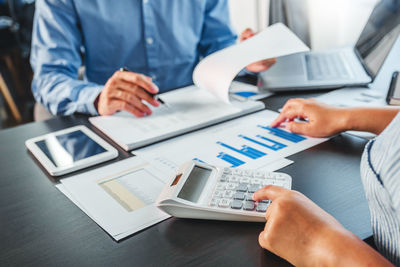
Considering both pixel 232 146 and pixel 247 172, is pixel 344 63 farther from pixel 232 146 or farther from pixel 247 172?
pixel 247 172

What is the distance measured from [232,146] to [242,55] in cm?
25

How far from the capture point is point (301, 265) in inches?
15.7

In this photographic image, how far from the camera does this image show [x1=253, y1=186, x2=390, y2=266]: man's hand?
0.38 m

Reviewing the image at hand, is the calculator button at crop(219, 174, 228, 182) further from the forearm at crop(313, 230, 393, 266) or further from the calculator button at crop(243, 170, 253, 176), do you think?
the forearm at crop(313, 230, 393, 266)

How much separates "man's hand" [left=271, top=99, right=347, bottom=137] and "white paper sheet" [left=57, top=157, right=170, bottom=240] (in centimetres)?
29

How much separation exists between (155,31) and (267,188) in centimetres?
87

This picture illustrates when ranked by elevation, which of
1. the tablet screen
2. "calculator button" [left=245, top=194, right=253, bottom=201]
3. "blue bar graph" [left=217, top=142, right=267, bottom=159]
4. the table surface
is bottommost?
the table surface

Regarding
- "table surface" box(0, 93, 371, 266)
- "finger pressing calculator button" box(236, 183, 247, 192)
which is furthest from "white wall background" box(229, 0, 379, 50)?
"finger pressing calculator button" box(236, 183, 247, 192)

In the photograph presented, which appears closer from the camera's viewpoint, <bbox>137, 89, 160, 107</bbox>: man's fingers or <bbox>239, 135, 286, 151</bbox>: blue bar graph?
<bbox>239, 135, 286, 151</bbox>: blue bar graph

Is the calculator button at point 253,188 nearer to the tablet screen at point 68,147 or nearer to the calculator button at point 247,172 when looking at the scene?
the calculator button at point 247,172

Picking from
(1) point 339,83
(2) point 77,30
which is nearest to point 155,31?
(2) point 77,30

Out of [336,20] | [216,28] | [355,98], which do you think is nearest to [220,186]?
[355,98]

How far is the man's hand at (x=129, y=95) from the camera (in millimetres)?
853

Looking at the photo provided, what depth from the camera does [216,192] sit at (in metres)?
0.52
